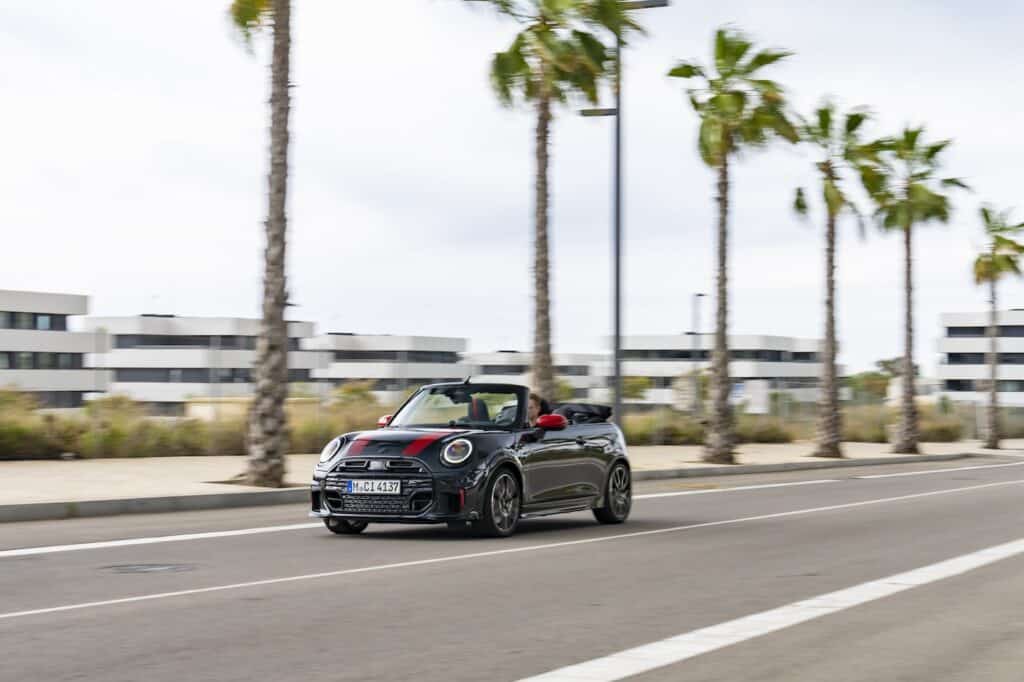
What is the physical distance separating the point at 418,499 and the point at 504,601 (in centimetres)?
411

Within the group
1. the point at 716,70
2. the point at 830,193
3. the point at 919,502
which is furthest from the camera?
the point at 830,193

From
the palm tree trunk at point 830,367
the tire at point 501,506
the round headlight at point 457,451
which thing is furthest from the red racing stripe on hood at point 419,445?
the palm tree trunk at point 830,367

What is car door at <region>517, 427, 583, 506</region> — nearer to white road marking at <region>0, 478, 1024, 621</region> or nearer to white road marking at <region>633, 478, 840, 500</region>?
white road marking at <region>0, 478, 1024, 621</region>

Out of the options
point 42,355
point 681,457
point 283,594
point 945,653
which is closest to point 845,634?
point 945,653

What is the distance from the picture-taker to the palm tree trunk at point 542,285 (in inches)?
1152

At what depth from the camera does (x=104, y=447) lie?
90.7 feet

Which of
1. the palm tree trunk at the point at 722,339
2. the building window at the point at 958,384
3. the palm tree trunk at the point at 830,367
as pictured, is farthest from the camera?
the building window at the point at 958,384

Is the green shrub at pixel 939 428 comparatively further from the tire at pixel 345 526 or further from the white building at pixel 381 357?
the white building at pixel 381 357

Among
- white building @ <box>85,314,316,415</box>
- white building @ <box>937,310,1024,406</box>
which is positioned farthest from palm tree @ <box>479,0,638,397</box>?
white building @ <box>937,310,1024,406</box>

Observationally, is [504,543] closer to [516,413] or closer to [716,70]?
[516,413]

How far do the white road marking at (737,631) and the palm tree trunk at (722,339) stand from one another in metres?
22.2

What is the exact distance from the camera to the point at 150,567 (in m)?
11.5

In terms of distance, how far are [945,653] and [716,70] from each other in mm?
29069

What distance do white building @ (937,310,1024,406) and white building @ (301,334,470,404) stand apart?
51108 millimetres
